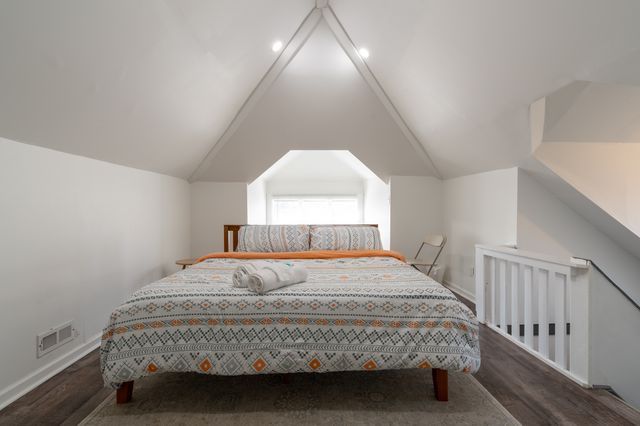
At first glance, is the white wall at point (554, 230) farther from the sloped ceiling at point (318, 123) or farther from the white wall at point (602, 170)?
the sloped ceiling at point (318, 123)

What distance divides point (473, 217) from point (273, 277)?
2.55 meters

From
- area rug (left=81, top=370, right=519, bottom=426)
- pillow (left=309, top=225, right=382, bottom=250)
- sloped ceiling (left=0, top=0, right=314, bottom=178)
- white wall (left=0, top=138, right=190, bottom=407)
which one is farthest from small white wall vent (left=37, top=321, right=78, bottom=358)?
pillow (left=309, top=225, right=382, bottom=250)

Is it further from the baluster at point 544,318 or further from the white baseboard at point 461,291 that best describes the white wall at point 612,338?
the white baseboard at point 461,291

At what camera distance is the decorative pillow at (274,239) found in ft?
10.5

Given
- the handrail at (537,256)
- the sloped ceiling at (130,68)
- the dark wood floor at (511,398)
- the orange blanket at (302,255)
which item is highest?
the sloped ceiling at (130,68)

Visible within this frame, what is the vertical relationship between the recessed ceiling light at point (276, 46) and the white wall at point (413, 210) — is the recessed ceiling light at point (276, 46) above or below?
above

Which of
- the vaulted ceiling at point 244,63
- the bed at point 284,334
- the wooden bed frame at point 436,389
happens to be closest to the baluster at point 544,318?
the bed at point 284,334

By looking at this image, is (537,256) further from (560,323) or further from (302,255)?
(302,255)

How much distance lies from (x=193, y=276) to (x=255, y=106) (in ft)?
6.99

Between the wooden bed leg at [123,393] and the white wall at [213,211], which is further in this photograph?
the white wall at [213,211]

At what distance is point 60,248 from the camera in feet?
6.72

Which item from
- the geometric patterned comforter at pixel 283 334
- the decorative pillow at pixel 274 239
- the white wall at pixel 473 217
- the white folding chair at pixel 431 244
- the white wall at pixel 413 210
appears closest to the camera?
the geometric patterned comforter at pixel 283 334

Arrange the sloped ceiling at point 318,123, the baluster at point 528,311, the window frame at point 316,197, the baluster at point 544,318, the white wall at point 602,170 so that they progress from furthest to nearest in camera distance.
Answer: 1. the window frame at point 316,197
2. the sloped ceiling at point 318,123
3. the white wall at point 602,170
4. the baluster at point 528,311
5. the baluster at point 544,318

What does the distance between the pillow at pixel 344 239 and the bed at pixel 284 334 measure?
1.48m
